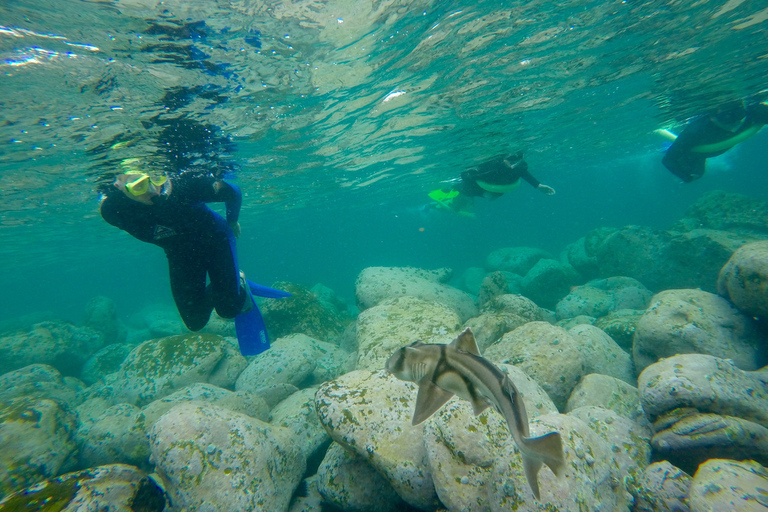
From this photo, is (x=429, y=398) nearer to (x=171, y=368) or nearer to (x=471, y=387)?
(x=471, y=387)

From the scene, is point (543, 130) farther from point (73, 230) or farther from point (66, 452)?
point (73, 230)

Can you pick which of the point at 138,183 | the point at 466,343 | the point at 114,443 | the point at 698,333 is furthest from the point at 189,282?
the point at 698,333

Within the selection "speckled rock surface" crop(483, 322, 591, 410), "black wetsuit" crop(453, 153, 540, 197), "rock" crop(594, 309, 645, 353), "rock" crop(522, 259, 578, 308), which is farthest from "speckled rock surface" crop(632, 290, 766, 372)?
"rock" crop(522, 259, 578, 308)

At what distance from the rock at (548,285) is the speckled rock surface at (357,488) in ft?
44.8

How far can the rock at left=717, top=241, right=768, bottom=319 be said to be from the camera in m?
5.41

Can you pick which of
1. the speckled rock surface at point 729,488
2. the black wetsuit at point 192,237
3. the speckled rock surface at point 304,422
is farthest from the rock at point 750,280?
the black wetsuit at point 192,237

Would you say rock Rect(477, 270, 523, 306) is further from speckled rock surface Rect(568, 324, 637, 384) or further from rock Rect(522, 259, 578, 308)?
rock Rect(522, 259, 578, 308)

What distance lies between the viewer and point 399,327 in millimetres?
7430

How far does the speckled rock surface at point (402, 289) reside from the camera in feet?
36.3

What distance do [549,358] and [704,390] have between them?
197 cm

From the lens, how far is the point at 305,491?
16.2 feet

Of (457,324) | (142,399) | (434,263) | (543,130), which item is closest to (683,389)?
(457,324)

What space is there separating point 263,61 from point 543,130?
1761cm

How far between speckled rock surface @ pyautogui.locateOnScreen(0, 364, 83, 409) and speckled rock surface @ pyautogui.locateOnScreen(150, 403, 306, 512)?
8.30 meters
